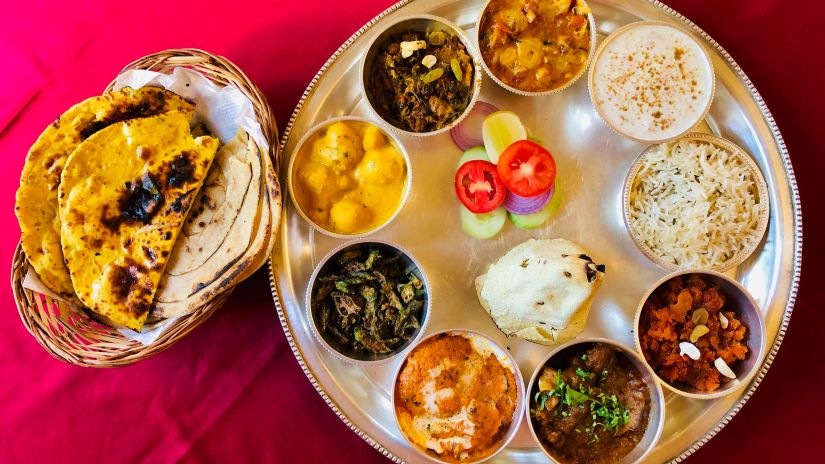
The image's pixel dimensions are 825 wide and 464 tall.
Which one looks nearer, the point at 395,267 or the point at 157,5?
the point at 395,267

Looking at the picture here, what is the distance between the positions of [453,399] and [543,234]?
908 mm

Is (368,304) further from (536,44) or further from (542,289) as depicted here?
(536,44)

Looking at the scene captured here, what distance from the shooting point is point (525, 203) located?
2889 millimetres

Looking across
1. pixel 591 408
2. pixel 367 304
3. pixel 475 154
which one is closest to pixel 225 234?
pixel 367 304

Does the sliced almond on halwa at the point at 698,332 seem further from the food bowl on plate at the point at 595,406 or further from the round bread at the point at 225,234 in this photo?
the round bread at the point at 225,234

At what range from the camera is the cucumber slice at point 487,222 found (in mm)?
2939

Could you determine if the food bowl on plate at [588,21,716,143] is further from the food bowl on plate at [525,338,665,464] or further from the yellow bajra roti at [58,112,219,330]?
the yellow bajra roti at [58,112,219,330]

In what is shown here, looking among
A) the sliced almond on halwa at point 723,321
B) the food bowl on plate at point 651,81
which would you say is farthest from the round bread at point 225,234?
the sliced almond on halwa at point 723,321

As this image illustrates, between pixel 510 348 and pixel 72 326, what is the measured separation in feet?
6.60

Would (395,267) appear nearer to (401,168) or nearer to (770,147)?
(401,168)

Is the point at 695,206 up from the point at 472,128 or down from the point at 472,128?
down

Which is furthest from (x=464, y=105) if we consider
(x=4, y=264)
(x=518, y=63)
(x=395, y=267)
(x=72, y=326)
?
(x=4, y=264)

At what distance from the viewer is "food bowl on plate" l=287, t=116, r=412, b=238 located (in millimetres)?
2732

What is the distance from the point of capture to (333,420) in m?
3.12
